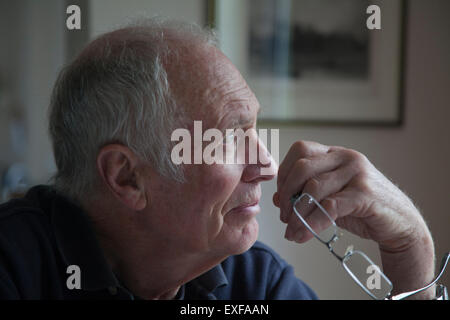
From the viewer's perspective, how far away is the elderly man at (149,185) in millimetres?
898

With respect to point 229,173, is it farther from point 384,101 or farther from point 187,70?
point 384,101

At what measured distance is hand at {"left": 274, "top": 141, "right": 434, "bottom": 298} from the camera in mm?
911

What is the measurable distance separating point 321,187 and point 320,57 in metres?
1.07

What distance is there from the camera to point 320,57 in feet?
6.10

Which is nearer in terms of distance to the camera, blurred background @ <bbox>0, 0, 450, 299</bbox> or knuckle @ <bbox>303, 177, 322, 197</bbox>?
knuckle @ <bbox>303, 177, 322, 197</bbox>

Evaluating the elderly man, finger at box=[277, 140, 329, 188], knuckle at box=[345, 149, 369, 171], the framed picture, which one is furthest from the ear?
the framed picture

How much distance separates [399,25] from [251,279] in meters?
1.22

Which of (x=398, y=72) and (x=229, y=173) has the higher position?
(x=398, y=72)

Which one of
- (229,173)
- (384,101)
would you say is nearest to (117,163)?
(229,173)

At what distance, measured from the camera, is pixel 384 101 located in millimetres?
1851

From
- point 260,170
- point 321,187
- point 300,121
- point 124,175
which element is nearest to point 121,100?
point 124,175

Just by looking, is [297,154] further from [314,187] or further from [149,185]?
[149,185]

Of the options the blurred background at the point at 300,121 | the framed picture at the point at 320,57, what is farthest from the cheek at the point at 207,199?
the framed picture at the point at 320,57

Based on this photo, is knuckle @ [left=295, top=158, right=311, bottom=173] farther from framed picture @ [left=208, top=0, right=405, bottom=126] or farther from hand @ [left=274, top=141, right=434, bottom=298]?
framed picture @ [left=208, top=0, right=405, bottom=126]
